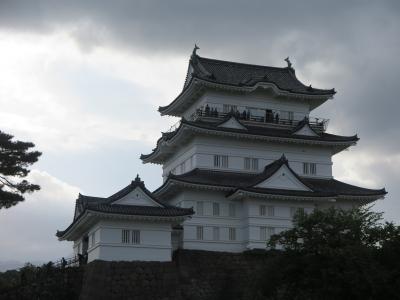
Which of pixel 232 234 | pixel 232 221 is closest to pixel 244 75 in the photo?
pixel 232 221

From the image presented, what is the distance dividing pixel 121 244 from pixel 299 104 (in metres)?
18.5

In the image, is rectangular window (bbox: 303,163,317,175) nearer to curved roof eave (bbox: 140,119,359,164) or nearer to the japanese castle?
the japanese castle

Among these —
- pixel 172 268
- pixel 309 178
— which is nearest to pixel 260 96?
pixel 309 178

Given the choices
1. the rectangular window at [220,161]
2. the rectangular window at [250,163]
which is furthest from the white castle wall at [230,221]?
the rectangular window at [250,163]

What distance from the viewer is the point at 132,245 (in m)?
34.0

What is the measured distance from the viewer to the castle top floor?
42938 mm

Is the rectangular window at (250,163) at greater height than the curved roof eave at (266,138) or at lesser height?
lesser

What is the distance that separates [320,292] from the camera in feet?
78.2

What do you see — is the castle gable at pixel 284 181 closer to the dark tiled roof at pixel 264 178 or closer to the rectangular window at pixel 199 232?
the dark tiled roof at pixel 264 178

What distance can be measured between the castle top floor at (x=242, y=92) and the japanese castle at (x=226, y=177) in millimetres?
76

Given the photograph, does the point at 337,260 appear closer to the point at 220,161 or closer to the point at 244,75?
the point at 220,161

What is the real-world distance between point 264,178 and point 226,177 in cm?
299

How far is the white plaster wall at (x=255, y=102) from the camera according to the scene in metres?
43.2

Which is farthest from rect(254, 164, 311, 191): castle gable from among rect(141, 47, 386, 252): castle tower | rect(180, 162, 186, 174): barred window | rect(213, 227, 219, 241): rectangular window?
rect(180, 162, 186, 174): barred window
